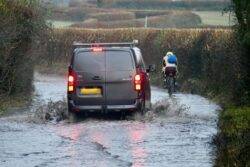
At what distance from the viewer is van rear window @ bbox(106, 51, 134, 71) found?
19922mm

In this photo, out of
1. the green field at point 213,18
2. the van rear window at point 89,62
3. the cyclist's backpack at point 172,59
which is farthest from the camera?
the green field at point 213,18

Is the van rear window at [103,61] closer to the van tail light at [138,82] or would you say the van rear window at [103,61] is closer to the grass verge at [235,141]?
the van tail light at [138,82]

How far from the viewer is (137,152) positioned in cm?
1455

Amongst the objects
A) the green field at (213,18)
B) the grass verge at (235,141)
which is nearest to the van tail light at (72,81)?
the grass verge at (235,141)

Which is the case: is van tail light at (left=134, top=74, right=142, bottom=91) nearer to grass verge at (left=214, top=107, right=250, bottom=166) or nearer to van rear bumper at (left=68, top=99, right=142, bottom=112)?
van rear bumper at (left=68, top=99, right=142, bottom=112)

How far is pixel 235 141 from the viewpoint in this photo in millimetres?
12211

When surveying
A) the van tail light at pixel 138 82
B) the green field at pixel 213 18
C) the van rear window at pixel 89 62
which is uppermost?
the green field at pixel 213 18

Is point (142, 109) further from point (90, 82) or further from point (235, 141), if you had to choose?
Answer: point (235, 141)

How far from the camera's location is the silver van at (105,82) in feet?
64.8

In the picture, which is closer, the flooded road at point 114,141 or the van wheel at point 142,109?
the flooded road at point 114,141

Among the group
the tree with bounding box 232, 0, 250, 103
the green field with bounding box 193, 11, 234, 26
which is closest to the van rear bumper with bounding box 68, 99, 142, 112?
the tree with bounding box 232, 0, 250, 103

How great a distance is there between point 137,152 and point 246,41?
4.59 metres

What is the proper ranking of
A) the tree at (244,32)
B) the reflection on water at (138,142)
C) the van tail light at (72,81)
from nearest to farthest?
the reflection on water at (138,142)
the tree at (244,32)
the van tail light at (72,81)

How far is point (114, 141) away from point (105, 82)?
391 cm
